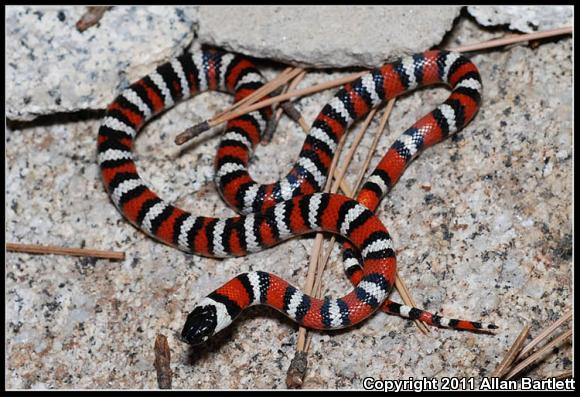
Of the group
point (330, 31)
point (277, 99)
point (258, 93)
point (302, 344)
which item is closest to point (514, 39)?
point (330, 31)

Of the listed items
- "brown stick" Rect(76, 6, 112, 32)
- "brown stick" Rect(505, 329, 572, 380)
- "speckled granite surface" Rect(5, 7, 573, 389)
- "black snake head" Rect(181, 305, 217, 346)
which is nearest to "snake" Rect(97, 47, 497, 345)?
"black snake head" Rect(181, 305, 217, 346)

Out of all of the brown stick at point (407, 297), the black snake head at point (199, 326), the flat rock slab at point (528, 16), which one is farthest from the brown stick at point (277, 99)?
the brown stick at point (407, 297)

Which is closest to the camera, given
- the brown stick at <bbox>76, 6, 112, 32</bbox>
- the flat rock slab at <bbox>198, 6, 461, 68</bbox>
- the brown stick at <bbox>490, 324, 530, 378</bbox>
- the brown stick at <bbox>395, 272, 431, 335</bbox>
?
the brown stick at <bbox>490, 324, 530, 378</bbox>

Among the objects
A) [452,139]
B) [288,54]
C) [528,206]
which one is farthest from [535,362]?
[288,54]

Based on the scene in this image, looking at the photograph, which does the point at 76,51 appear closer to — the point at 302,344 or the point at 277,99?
the point at 277,99

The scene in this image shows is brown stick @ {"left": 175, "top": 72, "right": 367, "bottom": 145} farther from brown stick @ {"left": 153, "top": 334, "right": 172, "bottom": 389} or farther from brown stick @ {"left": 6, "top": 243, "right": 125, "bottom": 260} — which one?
brown stick @ {"left": 153, "top": 334, "right": 172, "bottom": 389}

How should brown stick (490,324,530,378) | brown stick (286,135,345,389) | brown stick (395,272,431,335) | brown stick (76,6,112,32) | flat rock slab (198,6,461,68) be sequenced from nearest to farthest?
brown stick (490,324,530,378) → brown stick (286,135,345,389) → brown stick (395,272,431,335) → flat rock slab (198,6,461,68) → brown stick (76,6,112,32)
